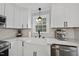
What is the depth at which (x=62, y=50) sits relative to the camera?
0.84 m

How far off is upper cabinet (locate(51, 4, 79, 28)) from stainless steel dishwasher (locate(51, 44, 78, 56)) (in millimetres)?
236

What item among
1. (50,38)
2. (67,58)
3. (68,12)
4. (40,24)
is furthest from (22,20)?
(67,58)

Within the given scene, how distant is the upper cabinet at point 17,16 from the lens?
0.84 meters

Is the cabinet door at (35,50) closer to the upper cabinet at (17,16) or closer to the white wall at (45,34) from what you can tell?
the white wall at (45,34)

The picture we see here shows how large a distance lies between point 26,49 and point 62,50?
415 mm

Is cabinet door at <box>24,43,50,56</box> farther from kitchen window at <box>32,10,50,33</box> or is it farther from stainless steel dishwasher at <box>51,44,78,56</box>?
kitchen window at <box>32,10,50,33</box>

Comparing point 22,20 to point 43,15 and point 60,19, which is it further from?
point 60,19

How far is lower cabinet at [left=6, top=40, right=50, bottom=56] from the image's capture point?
816 millimetres

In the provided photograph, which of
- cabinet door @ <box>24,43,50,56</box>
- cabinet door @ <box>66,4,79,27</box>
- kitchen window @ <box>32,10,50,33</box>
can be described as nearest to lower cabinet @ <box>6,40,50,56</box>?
cabinet door @ <box>24,43,50,56</box>

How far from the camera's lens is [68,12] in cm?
82

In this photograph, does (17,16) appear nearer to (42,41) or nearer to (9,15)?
(9,15)

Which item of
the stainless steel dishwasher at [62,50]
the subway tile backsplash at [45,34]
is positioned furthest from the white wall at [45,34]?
the stainless steel dishwasher at [62,50]

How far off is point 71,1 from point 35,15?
15.6 inches

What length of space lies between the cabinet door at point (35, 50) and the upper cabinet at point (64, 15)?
28 centimetres
